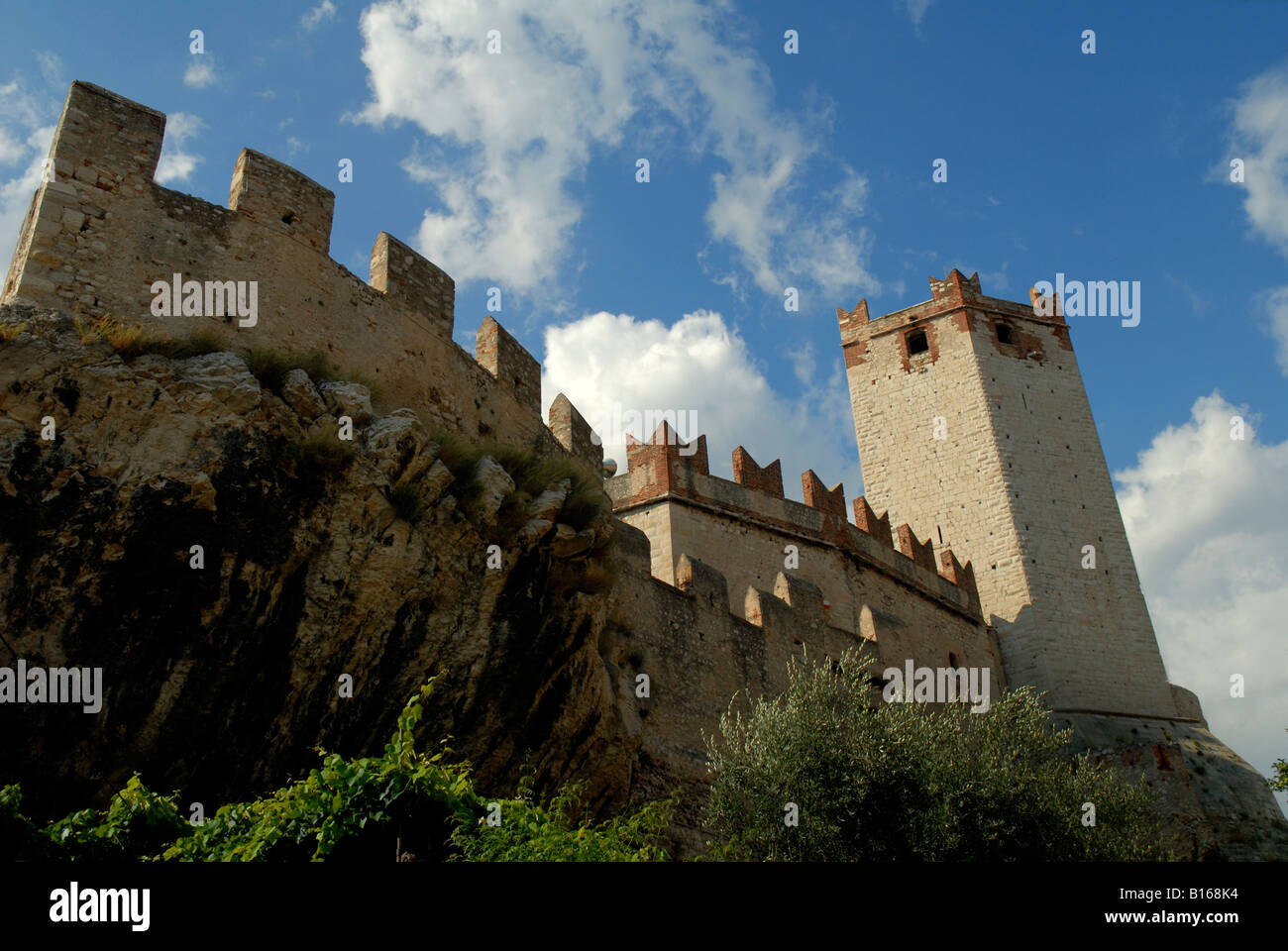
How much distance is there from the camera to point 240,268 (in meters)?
11.4

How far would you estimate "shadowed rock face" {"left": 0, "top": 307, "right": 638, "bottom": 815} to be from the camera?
7977mm

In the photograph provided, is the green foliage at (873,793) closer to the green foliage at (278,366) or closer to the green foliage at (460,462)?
the green foliage at (460,462)

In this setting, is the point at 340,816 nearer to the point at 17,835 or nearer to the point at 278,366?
the point at 17,835

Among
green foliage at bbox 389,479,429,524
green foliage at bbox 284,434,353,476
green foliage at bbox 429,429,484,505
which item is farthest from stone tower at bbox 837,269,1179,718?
green foliage at bbox 284,434,353,476

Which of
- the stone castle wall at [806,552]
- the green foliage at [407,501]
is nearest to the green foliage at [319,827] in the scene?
the green foliage at [407,501]

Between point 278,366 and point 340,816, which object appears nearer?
point 340,816

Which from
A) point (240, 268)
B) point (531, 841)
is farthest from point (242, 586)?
point (240, 268)

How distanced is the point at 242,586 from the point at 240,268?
13.8 feet

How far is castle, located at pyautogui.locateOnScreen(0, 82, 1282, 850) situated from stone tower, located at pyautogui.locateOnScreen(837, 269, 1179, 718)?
0.20ft

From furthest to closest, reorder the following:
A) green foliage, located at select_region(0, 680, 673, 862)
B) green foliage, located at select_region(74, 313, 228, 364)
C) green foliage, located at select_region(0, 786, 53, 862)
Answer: green foliage, located at select_region(74, 313, 228, 364)
green foliage, located at select_region(0, 680, 673, 862)
green foliage, located at select_region(0, 786, 53, 862)

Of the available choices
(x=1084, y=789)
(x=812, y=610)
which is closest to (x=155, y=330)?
(x=812, y=610)

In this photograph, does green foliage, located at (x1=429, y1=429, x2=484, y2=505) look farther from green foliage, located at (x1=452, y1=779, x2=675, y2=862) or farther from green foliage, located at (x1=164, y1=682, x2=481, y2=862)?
green foliage, located at (x1=164, y1=682, x2=481, y2=862)

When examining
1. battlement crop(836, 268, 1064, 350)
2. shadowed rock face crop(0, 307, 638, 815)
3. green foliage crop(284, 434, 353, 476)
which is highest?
battlement crop(836, 268, 1064, 350)
